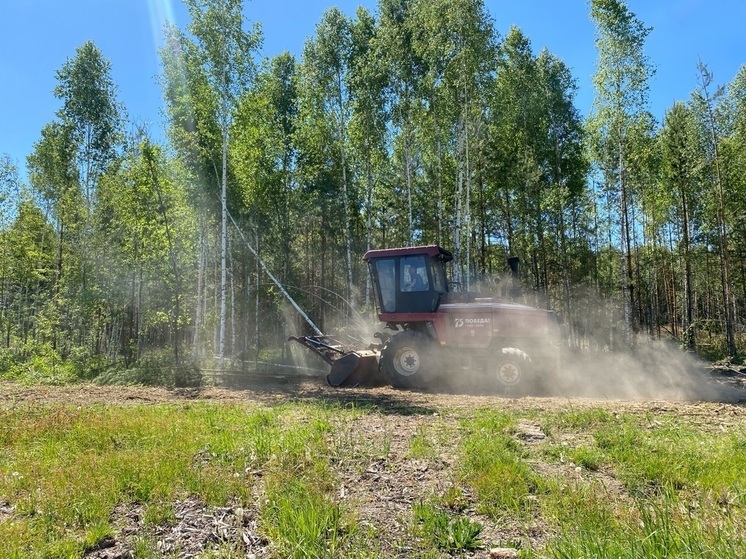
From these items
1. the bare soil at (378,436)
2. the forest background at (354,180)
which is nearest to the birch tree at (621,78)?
the forest background at (354,180)

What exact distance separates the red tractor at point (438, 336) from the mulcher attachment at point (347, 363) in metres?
0.02

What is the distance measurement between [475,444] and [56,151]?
24943 millimetres

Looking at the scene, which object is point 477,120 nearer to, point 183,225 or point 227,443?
point 183,225

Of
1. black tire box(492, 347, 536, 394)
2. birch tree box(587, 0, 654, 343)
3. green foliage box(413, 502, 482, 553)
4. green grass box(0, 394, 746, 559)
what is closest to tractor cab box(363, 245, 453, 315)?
black tire box(492, 347, 536, 394)

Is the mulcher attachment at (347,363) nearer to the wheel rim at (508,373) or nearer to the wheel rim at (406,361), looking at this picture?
the wheel rim at (406,361)

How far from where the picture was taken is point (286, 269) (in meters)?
23.7

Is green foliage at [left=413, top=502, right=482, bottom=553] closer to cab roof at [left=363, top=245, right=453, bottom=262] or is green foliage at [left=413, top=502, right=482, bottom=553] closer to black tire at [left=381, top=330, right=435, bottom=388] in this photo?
black tire at [left=381, top=330, right=435, bottom=388]

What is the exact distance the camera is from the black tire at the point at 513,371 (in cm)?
1016

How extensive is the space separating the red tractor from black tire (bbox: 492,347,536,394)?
0.02m

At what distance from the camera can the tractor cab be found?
11148mm

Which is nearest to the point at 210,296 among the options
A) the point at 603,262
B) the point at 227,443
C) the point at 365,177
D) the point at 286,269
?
the point at 286,269

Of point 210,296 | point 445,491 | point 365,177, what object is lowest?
point 445,491

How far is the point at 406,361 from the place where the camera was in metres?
11.2

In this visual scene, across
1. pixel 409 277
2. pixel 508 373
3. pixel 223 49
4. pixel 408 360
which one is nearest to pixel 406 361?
pixel 408 360
